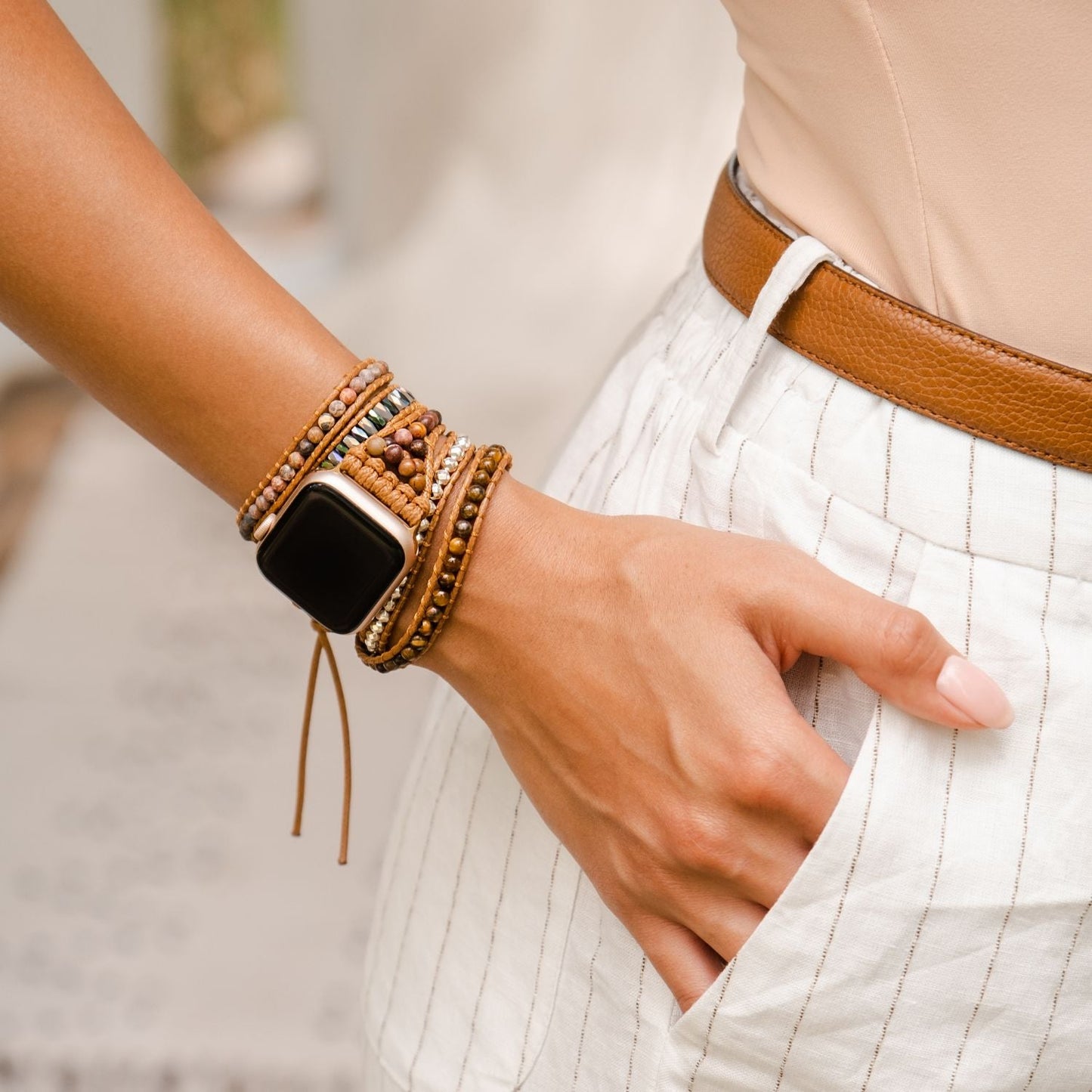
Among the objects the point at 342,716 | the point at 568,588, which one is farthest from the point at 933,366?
the point at 342,716

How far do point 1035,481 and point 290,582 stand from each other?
34 cm

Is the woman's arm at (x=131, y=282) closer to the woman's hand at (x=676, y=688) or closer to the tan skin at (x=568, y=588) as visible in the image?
the tan skin at (x=568, y=588)

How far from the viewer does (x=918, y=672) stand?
0.46 meters

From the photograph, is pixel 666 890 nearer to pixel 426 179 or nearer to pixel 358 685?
pixel 358 685

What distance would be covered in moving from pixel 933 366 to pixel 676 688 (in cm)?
18

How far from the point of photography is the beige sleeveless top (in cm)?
45

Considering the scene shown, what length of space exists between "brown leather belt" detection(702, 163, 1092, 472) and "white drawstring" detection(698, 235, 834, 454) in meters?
0.01

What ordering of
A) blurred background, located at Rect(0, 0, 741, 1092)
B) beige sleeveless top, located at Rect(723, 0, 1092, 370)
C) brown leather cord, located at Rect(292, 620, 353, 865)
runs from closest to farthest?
beige sleeveless top, located at Rect(723, 0, 1092, 370) → brown leather cord, located at Rect(292, 620, 353, 865) → blurred background, located at Rect(0, 0, 741, 1092)

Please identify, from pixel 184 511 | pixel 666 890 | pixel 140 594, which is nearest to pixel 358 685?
pixel 140 594

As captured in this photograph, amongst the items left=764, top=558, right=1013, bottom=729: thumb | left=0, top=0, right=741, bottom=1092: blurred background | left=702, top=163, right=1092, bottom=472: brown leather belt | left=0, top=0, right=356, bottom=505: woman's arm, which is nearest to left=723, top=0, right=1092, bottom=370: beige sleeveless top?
left=702, top=163, right=1092, bottom=472: brown leather belt

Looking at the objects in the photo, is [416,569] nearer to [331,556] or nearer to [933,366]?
[331,556]

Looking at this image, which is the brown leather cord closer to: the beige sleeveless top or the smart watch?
the smart watch

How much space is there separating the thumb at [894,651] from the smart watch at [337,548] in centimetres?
18

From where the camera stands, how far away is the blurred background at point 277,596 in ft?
5.45
